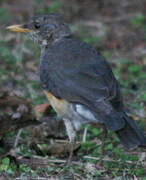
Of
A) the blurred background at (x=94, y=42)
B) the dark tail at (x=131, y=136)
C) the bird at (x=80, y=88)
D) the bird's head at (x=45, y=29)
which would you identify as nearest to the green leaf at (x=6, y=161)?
the blurred background at (x=94, y=42)

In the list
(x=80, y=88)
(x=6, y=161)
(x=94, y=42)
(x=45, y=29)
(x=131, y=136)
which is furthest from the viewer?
(x=94, y=42)

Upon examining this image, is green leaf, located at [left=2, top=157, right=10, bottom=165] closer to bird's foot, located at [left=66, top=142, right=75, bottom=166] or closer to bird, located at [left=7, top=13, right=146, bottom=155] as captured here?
bird's foot, located at [left=66, top=142, right=75, bottom=166]

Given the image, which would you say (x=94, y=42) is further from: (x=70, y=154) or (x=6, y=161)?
(x=6, y=161)

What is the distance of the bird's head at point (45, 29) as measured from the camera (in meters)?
7.86

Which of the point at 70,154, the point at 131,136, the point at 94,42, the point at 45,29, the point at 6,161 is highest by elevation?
the point at 45,29

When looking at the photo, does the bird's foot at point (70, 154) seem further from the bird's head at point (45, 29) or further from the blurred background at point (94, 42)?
the bird's head at point (45, 29)

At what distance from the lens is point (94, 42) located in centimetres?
1065

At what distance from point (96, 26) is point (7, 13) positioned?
2.08 metres

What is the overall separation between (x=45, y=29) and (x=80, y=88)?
6.02 ft

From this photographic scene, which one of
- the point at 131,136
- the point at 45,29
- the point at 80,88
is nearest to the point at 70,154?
the point at 80,88

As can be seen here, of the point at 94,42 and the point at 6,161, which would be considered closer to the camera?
the point at 6,161

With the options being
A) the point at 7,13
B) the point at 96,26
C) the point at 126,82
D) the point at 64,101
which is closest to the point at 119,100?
the point at 64,101

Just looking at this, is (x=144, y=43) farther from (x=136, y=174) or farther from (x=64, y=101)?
(x=136, y=174)

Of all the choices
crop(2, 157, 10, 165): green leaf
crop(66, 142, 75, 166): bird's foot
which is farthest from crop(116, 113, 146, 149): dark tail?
crop(2, 157, 10, 165): green leaf
